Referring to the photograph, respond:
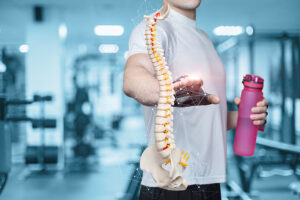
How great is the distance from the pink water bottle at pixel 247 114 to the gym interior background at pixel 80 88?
1912 millimetres

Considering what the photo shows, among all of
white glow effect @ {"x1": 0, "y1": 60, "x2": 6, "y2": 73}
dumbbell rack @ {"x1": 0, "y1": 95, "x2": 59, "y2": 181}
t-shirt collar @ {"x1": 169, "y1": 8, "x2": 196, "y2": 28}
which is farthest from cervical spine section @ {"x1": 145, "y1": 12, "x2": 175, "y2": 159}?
white glow effect @ {"x1": 0, "y1": 60, "x2": 6, "y2": 73}

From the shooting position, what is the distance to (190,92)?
1.13ft

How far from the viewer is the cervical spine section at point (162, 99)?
321mm

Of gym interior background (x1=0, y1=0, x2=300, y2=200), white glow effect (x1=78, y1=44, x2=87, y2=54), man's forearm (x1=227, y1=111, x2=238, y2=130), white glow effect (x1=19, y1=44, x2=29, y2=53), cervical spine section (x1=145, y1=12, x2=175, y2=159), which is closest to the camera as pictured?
cervical spine section (x1=145, y1=12, x2=175, y2=159)

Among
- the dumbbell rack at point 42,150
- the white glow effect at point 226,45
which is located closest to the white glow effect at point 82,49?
the dumbbell rack at point 42,150

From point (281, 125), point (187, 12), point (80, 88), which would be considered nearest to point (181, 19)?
point (187, 12)

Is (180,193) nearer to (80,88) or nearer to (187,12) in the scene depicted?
(187,12)

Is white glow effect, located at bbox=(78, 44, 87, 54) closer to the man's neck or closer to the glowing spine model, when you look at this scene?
the man's neck

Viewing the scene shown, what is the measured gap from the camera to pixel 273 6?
2279mm

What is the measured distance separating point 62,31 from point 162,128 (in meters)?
2.96

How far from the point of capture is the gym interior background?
2.56 m

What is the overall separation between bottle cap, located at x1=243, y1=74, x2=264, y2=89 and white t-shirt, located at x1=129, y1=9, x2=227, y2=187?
0.04 m

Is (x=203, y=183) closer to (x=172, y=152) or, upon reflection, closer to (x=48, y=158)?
(x=172, y=152)

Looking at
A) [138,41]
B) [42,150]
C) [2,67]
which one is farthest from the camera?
[42,150]
